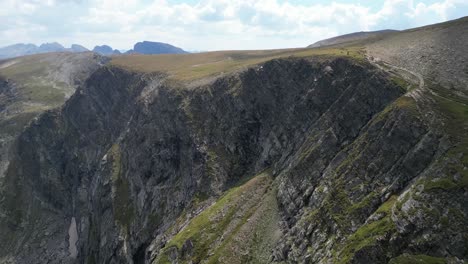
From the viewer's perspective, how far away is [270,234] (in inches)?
3356

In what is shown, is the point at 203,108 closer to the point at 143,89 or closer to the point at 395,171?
the point at 143,89

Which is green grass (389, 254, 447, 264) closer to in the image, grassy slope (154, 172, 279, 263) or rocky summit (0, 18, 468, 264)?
rocky summit (0, 18, 468, 264)

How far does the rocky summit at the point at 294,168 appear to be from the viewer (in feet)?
200

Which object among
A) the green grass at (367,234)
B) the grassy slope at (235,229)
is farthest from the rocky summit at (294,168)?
the grassy slope at (235,229)

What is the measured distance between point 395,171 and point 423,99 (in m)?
18.7

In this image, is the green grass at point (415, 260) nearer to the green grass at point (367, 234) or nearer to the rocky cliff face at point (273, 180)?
the rocky cliff face at point (273, 180)

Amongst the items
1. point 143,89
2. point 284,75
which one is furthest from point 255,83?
point 143,89

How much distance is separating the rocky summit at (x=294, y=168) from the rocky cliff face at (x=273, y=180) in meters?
0.32

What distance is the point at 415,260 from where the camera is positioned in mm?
52969

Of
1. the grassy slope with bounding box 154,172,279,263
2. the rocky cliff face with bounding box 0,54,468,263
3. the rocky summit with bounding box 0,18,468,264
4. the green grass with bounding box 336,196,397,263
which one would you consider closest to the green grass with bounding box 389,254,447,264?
the rocky summit with bounding box 0,18,468,264

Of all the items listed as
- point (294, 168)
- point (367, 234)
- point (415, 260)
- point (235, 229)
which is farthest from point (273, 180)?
point (415, 260)

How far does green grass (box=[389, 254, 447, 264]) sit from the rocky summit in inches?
10.8

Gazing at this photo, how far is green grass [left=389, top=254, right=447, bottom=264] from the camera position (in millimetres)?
52125

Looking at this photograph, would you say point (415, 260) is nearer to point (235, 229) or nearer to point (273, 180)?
point (235, 229)
